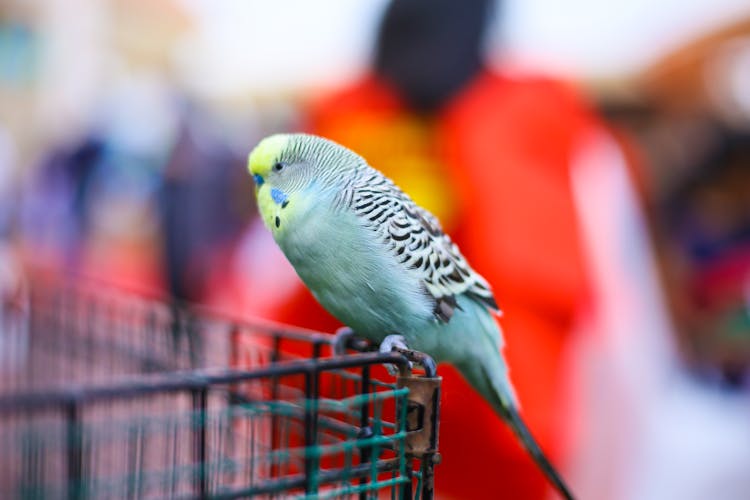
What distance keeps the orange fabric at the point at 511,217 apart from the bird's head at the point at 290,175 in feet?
0.75

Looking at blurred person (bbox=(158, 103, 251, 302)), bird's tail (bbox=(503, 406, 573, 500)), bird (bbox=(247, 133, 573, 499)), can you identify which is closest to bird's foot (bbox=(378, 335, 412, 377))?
bird (bbox=(247, 133, 573, 499))

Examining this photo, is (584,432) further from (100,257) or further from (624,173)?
(100,257)

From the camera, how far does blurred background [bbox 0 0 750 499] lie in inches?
28.3

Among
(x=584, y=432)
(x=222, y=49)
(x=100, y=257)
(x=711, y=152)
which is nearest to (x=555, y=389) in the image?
(x=584, y=432)

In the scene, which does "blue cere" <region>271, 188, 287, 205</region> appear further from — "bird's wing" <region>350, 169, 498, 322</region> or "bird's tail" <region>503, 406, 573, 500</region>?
"bird's tail" <region>503, 406, 573, 500</region>

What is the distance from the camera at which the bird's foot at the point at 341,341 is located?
487mm

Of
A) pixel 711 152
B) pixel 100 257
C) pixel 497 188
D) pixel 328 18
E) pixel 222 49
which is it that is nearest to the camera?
pixel 497 188

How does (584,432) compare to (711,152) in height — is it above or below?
below

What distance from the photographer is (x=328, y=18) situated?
47.2 inches

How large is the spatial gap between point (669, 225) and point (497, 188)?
0.48 meters

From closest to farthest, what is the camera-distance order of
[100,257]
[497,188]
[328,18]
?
[497,188] → [328,18] → [100,257]

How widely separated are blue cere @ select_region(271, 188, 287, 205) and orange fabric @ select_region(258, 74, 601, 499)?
0.24 metres

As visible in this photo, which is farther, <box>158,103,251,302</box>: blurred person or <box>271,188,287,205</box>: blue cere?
<box>158,103,251,302</box>: blurred person

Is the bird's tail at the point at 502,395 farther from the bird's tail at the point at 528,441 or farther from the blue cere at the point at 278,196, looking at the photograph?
the blue cere at the point at 278,196
